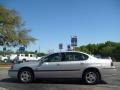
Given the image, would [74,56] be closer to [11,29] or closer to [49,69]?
[49,69]

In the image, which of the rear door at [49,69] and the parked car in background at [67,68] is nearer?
the parked car in background at [67,68]

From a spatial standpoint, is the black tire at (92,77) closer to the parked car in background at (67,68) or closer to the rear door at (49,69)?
the parked car in background at (67,68)

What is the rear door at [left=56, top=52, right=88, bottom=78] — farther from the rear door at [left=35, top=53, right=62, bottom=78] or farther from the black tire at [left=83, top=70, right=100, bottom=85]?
the black tire at [left=83, top=70, right=100, bottom=85]

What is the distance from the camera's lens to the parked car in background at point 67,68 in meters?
15.3

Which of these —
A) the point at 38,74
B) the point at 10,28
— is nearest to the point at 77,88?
the point at 38,74

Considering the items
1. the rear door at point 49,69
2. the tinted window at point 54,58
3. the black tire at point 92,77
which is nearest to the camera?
the black tire at point 92,77

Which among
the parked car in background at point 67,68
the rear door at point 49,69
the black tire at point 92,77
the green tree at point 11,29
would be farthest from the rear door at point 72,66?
the green tree at point 11,29

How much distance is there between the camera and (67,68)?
50.4 feet

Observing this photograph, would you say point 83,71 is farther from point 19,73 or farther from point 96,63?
point 19,73

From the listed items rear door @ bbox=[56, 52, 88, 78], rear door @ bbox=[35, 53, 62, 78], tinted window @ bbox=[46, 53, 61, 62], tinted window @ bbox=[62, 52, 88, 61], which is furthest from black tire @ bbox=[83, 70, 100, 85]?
tinted window @ bbox=[46, 53, 61, 62]

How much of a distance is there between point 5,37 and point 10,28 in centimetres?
145

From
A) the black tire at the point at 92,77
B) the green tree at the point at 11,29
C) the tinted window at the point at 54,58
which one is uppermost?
the green tree at the point at 11,29

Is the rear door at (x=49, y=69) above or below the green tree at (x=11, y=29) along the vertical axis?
below

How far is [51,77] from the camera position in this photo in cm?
1556
